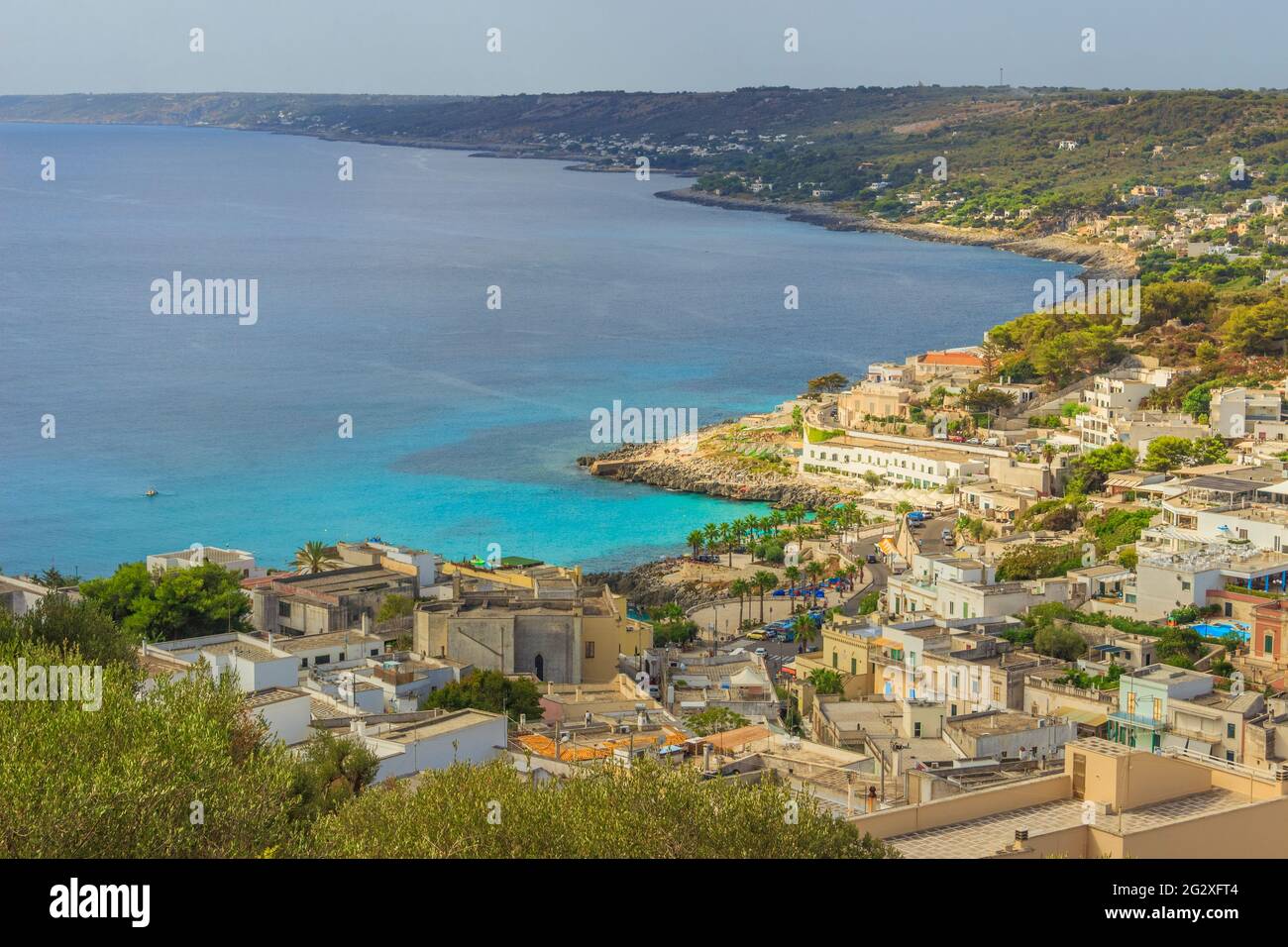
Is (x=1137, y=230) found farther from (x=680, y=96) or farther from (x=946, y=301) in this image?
(x=680, y=96)

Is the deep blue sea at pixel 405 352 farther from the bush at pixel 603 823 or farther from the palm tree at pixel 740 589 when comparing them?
the bush at pixel 603 823

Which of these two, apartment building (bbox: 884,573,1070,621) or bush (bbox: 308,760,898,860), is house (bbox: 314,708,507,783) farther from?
apartment building (bbox: 884,573,1070,621)

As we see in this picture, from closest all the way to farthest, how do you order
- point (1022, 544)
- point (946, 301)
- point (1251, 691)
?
1. point (1251, 691)
2. point (1022, 544)
3. point (946, 301)

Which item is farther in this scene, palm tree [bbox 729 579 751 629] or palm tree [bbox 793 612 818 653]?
palm tree [bbox 729 579 751 629]

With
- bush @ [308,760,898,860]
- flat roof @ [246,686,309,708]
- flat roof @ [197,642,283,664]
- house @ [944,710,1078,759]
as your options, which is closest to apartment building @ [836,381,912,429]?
flat roof @ [197,642,283,664]

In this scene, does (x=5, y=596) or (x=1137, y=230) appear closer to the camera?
(x=5, y=596)
